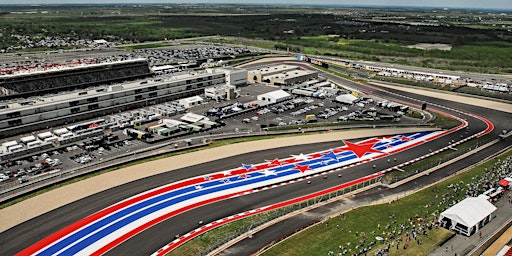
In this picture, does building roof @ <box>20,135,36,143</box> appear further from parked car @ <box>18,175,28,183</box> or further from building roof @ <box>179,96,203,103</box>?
building roof @ <box>179,96,203,103</box>

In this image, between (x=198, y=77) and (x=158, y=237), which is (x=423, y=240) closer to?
(x=158, y=237)

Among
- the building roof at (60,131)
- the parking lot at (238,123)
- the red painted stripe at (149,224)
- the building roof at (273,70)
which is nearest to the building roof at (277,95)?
the parking lot at (238,123)

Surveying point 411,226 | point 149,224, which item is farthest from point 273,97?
point 411,226

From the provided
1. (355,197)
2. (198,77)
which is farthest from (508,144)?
(198,77)

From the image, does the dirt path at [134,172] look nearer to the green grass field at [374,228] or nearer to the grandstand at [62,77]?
the green grass field at [374,228]

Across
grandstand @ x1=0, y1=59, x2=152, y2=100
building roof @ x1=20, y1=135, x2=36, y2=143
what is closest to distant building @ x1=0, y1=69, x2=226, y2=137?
building roof @ x1=20, y1=135, x2=36, y2=143

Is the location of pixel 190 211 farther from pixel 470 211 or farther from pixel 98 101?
pixel 98 101
